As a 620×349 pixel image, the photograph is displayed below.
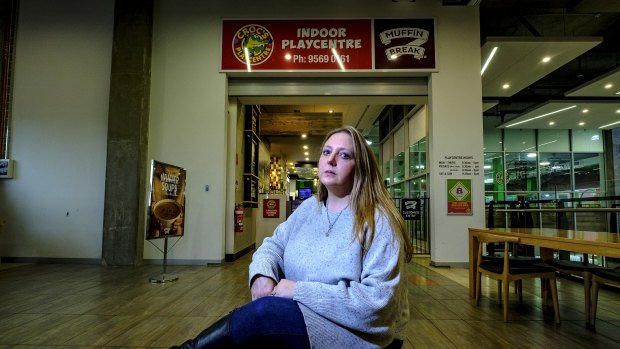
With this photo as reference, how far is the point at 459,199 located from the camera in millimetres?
5270

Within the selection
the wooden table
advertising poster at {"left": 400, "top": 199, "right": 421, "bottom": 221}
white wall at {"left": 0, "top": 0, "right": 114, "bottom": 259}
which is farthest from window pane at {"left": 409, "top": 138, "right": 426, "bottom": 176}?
white wall at {"left": 0, "top": 0, "right": 114, "bottom": 259}

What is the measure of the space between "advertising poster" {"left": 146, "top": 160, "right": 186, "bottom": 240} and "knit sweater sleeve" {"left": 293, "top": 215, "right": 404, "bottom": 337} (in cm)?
355

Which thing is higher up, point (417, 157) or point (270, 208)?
point (417, 157)

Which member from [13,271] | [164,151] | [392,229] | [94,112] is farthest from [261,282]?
[94,112]

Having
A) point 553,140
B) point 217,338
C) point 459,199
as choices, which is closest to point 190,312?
point 217,338

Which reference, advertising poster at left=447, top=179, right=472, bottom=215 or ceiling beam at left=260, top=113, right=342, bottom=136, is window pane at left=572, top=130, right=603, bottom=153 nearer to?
ceiling beam at left=260, top=113, right=342, bottom=136

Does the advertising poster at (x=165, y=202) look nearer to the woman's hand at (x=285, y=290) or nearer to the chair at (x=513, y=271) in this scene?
the woman's hand at (x=285, y=290)

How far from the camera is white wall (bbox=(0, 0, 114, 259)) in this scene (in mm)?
5445

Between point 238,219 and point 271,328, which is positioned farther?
point 238,219

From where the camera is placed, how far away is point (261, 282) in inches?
43.8

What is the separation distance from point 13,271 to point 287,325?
18.5ft

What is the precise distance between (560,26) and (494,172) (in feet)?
19.9

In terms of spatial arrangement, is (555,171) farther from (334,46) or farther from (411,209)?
(334,46)

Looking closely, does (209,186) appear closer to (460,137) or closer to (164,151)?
(164,151)
